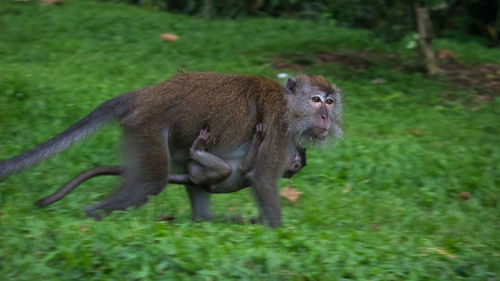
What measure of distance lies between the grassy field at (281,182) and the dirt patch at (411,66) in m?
0.05

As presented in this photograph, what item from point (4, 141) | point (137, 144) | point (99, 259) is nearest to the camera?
point (99, 259)

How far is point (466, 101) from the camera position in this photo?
9320 mm

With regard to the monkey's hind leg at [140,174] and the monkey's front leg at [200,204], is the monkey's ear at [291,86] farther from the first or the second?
the monkey's hind leg at [140,174]

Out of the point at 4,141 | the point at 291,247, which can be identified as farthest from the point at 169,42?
the point at 291,247

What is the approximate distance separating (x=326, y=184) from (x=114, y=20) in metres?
5.77

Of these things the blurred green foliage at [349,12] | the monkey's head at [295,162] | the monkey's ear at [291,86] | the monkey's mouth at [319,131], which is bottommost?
the monkey's head at [295,162]

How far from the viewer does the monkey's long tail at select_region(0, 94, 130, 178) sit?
16.5ft

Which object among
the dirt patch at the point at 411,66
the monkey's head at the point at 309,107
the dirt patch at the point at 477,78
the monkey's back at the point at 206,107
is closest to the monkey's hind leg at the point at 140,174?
the monkey's back at the point at 206,107

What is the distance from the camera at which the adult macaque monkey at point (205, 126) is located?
16.7 feet

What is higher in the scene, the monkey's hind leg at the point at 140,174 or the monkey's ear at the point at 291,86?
the monkey's ear at the point at 291,86

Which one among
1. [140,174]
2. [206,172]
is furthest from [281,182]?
[140,174]

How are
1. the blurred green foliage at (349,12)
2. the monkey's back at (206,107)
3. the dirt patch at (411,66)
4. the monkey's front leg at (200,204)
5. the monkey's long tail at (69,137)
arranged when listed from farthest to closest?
1. the blurred green foliage at (349,12)
2. the dirt patch at (411,66)
3. the monkey's front leg at (200,204)
4. the monkey's back at (206,107)
5. the monkey's long tail at (69,137)

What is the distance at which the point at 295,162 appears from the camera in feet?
19.4

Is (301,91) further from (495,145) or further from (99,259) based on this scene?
(495,145)
